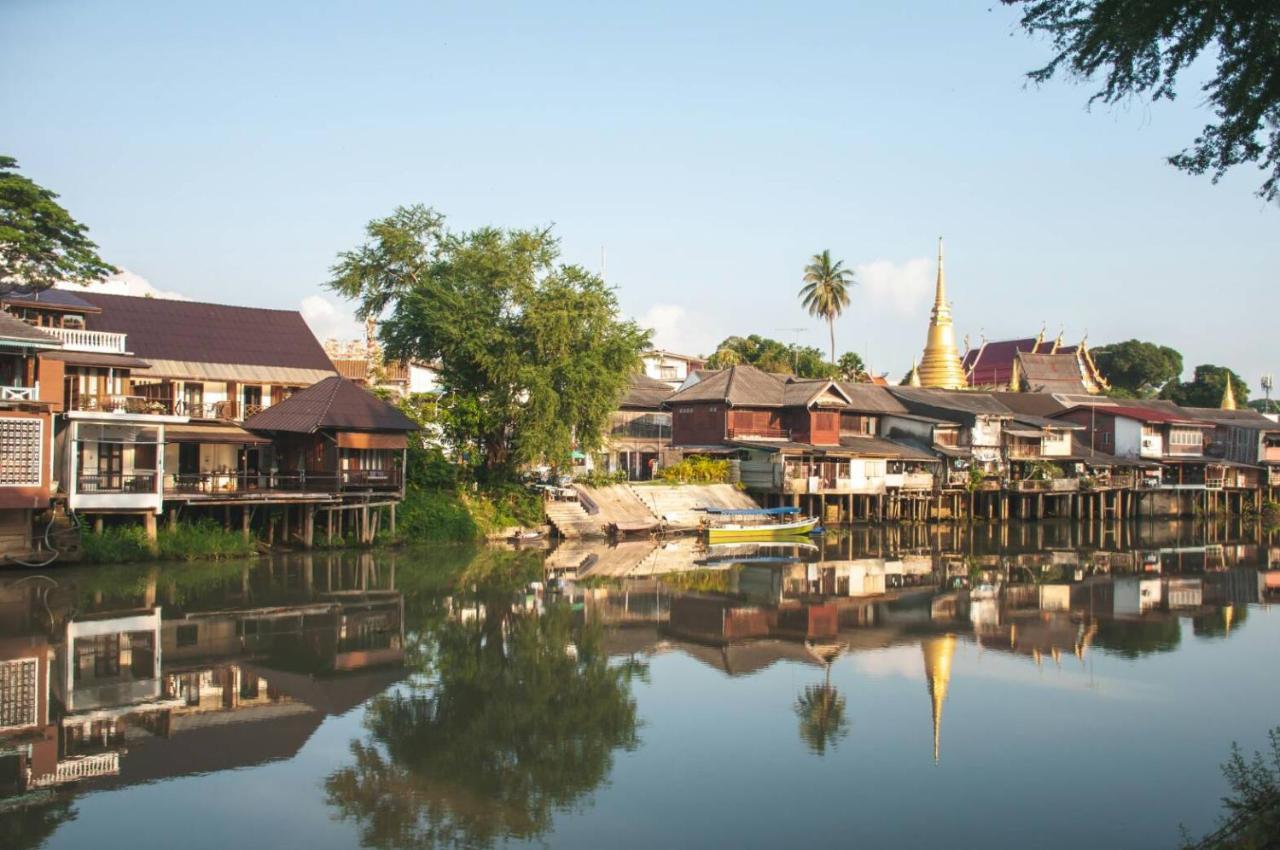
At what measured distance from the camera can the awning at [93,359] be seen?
29.6 m

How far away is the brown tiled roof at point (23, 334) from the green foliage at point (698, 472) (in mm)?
25994

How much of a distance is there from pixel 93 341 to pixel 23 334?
4.79 meters

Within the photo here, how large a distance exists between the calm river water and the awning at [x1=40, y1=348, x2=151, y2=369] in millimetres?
6006

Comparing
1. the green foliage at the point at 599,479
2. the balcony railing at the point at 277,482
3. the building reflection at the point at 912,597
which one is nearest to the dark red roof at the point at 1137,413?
the building reflection at the point at 912,597

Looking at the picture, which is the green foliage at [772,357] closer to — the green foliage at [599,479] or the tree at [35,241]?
the green foliage at [599,479]

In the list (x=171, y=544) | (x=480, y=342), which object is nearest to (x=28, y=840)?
(x=171, y=544)

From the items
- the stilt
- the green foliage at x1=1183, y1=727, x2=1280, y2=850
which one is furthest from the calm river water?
the stilt

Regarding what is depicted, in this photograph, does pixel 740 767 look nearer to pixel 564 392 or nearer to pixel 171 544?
pixel 171 544

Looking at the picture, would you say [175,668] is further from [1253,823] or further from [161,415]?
[1253,823]

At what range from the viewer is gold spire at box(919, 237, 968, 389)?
71562 mm

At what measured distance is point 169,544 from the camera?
30.2 metres

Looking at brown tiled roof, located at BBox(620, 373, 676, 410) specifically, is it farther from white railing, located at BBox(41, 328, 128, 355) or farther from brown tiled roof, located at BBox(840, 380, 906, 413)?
white railing, located at BBox(41, 328, 128, 355)

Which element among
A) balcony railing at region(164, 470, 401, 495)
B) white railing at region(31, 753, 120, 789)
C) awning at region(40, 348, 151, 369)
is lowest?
white railing at region(31, 753, 120, 789)

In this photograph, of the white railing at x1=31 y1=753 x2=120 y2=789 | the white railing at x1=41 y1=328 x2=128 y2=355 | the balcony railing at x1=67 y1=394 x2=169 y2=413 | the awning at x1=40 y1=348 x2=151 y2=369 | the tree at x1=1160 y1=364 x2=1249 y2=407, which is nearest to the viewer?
the white railing at x1=31 y1=753 x2=120 y2=789
